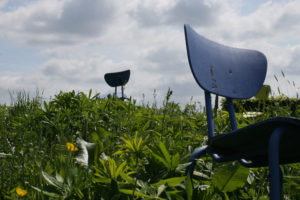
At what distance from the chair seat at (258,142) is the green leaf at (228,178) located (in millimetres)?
71

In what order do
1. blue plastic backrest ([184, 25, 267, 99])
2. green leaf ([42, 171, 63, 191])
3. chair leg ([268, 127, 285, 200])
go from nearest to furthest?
1. chair leg ([268, 127, 285, 200])
2. green leaf ([42, 171, 63, 191])
3. blue plastic backrest ([184, 25, 267, 99])

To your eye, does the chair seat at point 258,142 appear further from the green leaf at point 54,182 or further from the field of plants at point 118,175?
the green leaf at point 54,182

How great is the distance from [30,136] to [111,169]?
1.37 m

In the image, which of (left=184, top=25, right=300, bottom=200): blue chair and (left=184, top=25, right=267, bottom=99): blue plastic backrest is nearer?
(left=184, top=25, right=300, bottom=200): blue chair

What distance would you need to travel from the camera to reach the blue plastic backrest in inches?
72.9

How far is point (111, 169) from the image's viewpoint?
1515 mm

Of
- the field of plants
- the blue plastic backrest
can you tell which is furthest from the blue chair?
the field of plants

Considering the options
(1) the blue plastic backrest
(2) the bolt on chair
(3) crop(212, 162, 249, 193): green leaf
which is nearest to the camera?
(3) crop(212, 162, 249, 193): green leaf

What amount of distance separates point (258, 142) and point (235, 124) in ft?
1.92

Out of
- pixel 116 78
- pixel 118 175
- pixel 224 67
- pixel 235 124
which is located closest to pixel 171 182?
pixel 118 175

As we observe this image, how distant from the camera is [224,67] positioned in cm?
203

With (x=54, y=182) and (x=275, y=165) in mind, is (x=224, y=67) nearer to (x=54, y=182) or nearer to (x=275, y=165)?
(x=275, y=165)

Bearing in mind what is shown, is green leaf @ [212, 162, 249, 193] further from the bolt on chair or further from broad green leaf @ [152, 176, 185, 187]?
the bolt on chair

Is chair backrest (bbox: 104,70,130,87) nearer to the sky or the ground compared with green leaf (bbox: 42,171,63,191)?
nearer to the sky
